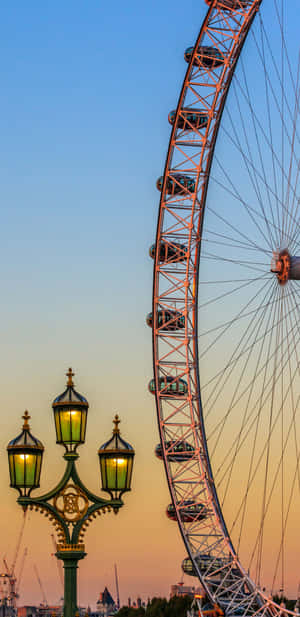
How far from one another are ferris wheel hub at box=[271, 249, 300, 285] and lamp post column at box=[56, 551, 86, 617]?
82.8ft

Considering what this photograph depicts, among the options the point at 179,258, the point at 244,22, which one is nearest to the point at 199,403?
the point at 179,258

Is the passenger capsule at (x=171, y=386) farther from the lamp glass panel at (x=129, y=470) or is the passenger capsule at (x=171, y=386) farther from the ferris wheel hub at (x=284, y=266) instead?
the lamp glass panel at (x=129, y=470)

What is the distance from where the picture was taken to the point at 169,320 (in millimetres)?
65875

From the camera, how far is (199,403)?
67938 millimetres

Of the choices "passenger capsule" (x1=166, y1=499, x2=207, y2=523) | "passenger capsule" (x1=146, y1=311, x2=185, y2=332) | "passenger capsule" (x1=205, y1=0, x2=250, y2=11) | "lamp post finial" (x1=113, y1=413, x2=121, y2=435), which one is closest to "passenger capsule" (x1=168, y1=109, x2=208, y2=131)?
"passenger capsule" (x1=205, y1=0, x2=250, y2=11)

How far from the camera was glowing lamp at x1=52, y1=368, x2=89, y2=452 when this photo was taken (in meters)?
21.0

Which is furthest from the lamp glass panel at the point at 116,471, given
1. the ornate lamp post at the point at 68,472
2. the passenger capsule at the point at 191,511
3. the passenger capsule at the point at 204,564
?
the passenger capsule at the point at 204,564

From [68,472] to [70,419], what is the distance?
0.94 metres

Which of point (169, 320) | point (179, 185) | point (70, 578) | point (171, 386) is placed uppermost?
point (179, 185)

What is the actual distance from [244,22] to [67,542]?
43.3 metres

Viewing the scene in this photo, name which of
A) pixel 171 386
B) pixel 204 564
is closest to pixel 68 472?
pixel 171 386

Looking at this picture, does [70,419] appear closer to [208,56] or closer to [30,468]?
[30,468]

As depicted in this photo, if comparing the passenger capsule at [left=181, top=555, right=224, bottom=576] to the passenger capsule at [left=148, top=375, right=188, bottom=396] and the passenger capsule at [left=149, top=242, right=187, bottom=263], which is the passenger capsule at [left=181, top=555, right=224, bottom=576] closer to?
the passenger capsule at [left=148, top=375, right=188, bottom=396]

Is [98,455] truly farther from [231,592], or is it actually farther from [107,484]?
[231,592]
